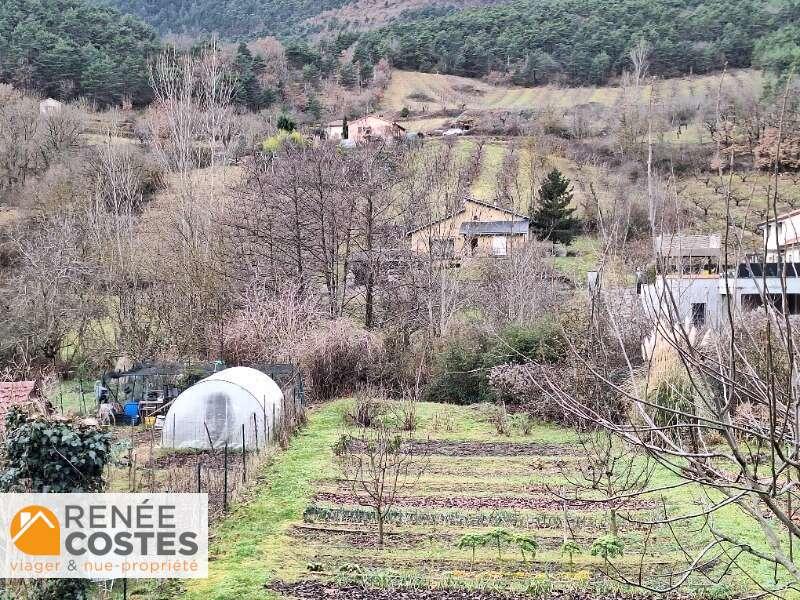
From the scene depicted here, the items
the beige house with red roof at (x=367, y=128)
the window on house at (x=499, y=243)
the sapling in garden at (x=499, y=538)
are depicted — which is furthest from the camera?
the beige house with red roof at (x=367, y=128)

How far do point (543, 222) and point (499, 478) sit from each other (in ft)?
98.3

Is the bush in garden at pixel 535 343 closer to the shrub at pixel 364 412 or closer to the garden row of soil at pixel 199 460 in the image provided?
the shrub at pixel 364 412

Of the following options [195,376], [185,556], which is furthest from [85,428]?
[195,376]

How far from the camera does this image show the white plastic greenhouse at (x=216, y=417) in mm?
13094

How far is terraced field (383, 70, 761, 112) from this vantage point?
70125 mm

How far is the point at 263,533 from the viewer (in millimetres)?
8789

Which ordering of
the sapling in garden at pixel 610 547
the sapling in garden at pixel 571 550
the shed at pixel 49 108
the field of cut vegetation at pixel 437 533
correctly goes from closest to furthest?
the sapling in garden at pixel 610 547 < the field of cut vegetation at pixel 437 533 < the sapling in garden at pixel 571 550 < the shed at pixel 49 108

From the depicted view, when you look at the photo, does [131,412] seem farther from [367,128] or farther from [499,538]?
[367,128]

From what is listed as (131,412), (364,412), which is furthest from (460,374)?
(131,412)

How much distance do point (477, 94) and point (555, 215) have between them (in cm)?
4438

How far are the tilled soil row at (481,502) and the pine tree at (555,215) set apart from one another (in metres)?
30.0

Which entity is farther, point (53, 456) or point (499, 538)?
point (499, 538)

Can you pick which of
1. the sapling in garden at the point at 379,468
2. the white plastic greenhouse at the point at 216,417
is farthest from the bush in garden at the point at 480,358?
the white plastic greenhouse at the point at 216,417

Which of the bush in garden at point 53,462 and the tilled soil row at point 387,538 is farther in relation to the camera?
the tilled soil row at point 387,538
